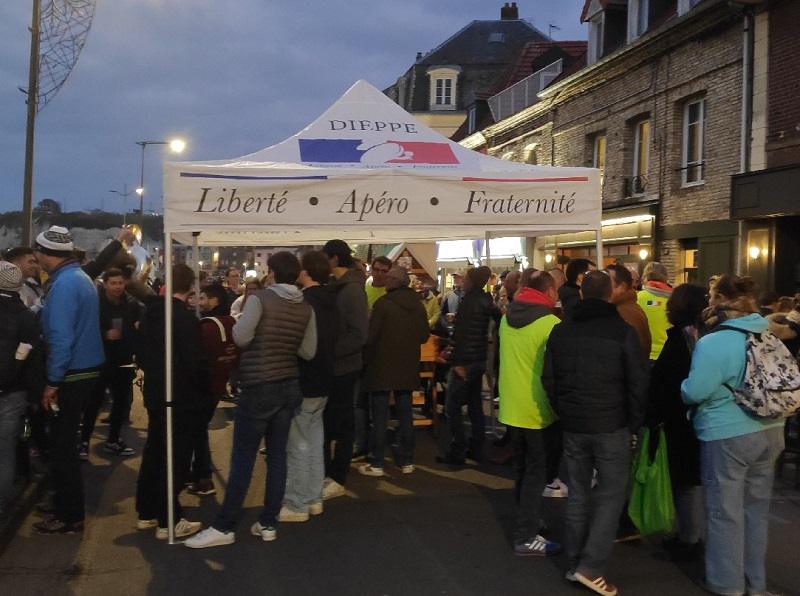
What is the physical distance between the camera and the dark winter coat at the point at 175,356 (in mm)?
5363

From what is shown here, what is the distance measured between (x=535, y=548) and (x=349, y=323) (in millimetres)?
2273

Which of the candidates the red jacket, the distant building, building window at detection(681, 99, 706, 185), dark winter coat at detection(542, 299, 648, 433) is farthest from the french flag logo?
the distant building

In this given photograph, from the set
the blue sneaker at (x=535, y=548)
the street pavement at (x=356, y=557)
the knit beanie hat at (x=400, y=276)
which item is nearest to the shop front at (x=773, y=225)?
the street pavement at (x=356, y=557)

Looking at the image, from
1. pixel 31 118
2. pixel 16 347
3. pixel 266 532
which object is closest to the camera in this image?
pixel 16 347

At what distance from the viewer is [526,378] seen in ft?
16.8

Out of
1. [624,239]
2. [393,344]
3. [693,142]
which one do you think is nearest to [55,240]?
[393,344]

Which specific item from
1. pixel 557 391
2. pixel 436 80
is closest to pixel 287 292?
pixel 557 391

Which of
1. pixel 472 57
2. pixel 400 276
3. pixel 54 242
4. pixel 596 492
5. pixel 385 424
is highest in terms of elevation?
pixel 472 57

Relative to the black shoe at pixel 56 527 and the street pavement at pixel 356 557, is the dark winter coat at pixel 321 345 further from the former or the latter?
the black shoe at pixel 56 527

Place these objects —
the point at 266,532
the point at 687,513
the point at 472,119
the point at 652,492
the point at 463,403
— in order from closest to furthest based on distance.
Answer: the point at 652,492, the point at 687,513, the point at 266,532, the point at 463,403, the point at 472,119

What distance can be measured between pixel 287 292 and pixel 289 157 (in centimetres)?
191

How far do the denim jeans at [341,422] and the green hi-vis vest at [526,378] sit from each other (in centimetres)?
160

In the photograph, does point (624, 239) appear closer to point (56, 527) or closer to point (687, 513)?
point (687, 513)

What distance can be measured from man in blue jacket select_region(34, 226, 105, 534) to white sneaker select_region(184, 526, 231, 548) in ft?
3.10
